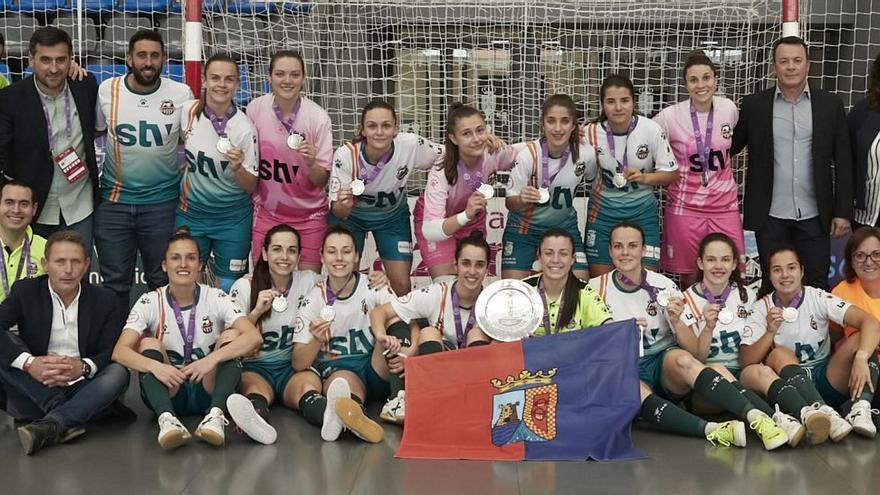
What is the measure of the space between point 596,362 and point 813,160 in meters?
1.86

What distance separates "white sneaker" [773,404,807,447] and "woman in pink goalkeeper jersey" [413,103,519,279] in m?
1.61

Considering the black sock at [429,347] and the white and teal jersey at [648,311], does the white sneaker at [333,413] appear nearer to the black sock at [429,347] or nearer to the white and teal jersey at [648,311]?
the black sock at [429,347]

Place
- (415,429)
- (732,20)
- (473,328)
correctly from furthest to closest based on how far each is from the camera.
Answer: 1. (732,20)
2. (473,328)
3. (415,429)

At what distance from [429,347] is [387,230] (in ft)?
3.51

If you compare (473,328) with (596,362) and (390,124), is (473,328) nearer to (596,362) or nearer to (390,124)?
(596,362)

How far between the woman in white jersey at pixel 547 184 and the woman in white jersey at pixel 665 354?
54 centimetres

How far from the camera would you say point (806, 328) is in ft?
15.0

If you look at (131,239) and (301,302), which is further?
(131,239)

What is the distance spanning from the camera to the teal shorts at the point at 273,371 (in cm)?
465

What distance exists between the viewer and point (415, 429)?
4027mm

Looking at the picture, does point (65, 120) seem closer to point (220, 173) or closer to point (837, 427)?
point (220, 173)

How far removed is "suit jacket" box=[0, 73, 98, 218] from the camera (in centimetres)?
495

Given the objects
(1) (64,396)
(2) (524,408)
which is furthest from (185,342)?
(2) (524,408)

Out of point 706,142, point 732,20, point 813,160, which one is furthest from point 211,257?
point 732,20
